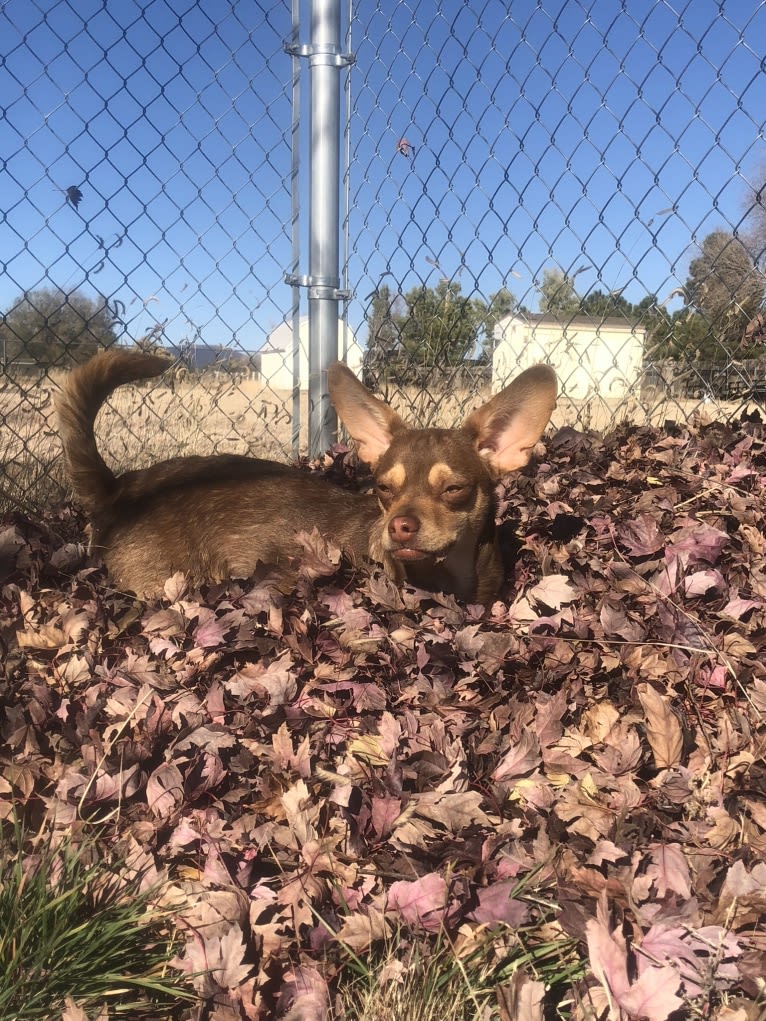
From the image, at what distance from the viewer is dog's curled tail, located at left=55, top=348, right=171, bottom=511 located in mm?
3314

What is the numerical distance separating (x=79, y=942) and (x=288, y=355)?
398 centimetres

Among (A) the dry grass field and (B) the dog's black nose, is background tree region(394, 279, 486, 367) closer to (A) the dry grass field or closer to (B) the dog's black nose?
(A) the dry grass field

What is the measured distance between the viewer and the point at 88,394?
11.0 ft

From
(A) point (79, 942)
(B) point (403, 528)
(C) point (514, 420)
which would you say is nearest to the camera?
(A) point (79, 942)

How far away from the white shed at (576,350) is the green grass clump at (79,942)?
4.33 m

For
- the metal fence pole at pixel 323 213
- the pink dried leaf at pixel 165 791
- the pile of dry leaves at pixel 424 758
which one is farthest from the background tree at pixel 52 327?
the pink dried leaf at pixel 165 791

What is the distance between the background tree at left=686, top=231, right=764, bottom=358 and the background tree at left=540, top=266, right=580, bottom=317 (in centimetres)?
69

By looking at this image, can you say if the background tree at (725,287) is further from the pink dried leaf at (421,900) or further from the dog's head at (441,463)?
the pink dried leaf at (421,900)

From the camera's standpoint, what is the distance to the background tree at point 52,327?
179 inches

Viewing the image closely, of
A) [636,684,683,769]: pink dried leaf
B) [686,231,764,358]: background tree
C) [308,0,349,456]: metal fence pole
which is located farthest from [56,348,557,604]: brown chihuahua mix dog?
[686,231,764,358]: background tree

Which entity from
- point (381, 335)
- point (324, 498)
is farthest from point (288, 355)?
point (324, 498)

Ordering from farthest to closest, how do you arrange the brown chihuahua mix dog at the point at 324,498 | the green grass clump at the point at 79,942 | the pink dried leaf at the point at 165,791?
the brown chihuahua mix dog at the point at 324,498
the pink dried leaf at the point at 165,791
the green grass clump at the point at 79,942

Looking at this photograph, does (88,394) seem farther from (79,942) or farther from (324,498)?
(79,942)

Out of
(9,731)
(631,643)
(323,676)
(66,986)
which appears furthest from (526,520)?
(66,986)
